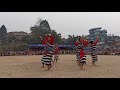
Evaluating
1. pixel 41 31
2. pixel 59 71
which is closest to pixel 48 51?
pixel 59 71

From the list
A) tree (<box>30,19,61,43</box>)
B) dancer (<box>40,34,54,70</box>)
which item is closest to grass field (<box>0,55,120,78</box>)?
dancer (<box>40,34,54,70</box>)

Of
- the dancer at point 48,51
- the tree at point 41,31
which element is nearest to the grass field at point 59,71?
the dancer at point 48,51

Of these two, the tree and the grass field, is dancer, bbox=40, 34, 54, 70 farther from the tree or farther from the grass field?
the tree

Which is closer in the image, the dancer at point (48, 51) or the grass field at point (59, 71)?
the grass field at point (59, 71)

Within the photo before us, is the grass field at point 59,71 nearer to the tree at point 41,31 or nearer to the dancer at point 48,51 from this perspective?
the dancer at point 48,51

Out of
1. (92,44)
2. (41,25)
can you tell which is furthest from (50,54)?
(41,25)

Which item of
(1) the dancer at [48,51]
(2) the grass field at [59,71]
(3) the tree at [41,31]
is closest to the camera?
(2) the grass field at [59,71]

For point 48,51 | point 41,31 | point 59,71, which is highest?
point 41,31

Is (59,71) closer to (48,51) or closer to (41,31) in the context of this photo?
(48,51)

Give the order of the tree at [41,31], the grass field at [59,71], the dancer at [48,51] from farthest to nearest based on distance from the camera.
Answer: the tree at [41,31] < the dancer at [48,51] < the grass field at [59,71]

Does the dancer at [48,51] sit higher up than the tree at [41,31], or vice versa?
the tree at [41,31]
